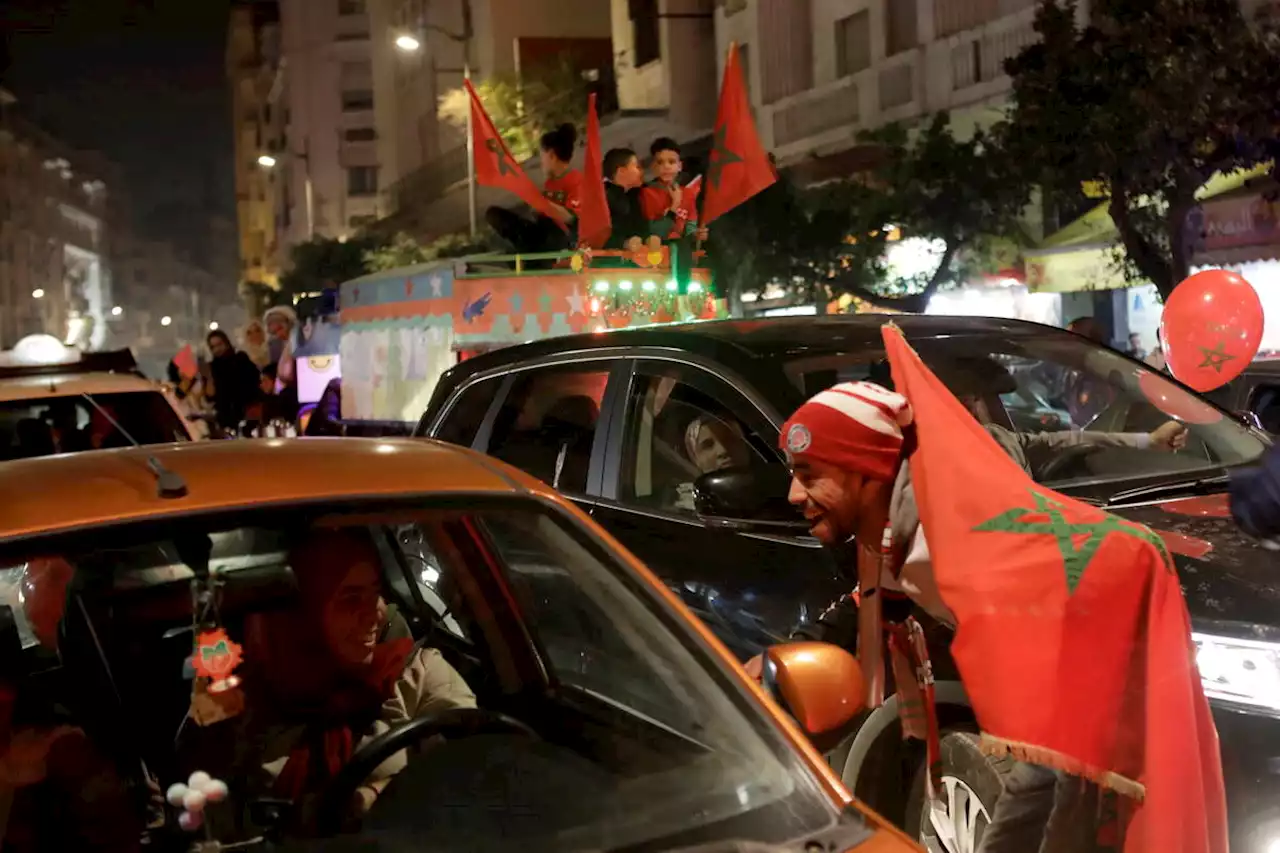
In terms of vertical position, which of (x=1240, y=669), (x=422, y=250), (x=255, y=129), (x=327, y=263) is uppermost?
(x=255, y=129)

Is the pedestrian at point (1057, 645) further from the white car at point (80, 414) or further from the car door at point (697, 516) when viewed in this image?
the white car at point (80, 414)

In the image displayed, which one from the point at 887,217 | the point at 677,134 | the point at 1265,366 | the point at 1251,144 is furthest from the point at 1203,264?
the point at 677,134

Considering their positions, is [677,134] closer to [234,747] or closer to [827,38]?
[827,38]

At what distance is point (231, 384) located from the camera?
1355 centimetres

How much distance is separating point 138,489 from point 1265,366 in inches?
256

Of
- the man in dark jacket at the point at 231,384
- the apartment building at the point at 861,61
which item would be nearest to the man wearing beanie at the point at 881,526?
the man in dark jacket at the point at 231,384

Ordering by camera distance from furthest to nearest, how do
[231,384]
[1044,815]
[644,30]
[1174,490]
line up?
[644,30] < [231,384] < [1174,490] < [1044,815]

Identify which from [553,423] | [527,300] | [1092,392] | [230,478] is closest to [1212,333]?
[1092,392]

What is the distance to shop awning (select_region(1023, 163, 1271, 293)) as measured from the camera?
16.6 metres

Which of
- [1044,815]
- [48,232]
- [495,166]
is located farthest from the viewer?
[48,232]

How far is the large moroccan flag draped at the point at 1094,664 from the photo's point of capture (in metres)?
2.41

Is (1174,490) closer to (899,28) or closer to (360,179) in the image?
(899,28)

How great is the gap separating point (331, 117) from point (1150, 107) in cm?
6059

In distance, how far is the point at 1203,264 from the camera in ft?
48.0
